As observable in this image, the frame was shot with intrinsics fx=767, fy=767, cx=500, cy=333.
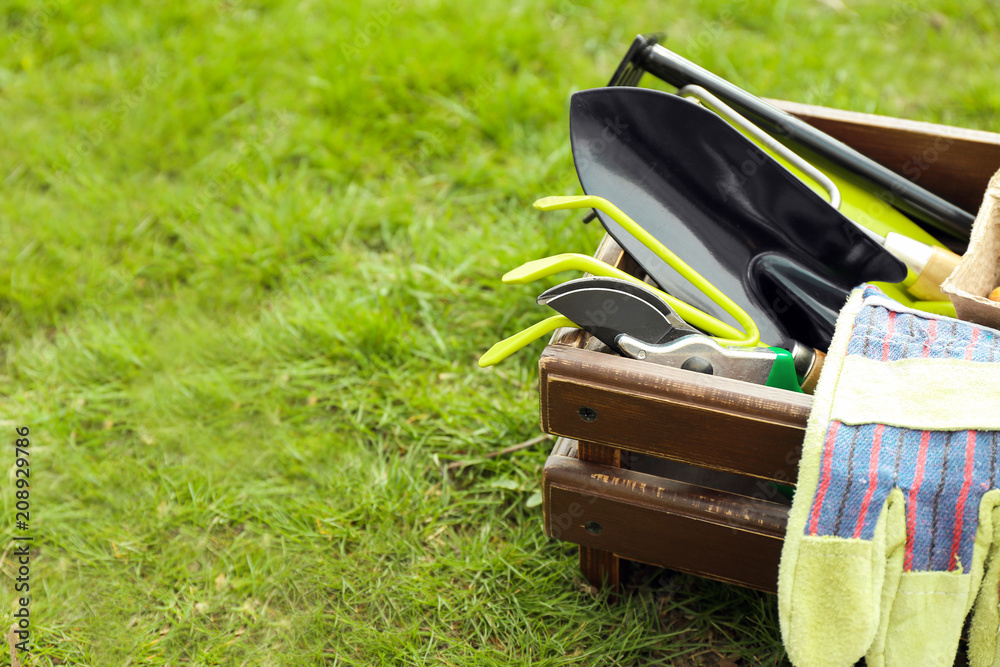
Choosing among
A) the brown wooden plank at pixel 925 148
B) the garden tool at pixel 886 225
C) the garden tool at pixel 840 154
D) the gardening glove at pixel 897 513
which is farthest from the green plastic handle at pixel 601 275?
the brown wooden plank at pixel 925 148

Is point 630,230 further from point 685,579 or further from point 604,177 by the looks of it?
point 685,579

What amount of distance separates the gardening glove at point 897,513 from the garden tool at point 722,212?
0.30 metres

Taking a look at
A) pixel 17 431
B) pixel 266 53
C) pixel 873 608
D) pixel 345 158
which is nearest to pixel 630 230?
pixel 873 608

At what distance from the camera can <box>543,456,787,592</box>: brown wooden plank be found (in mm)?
1165

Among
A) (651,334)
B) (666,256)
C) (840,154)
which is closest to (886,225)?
(840,154)

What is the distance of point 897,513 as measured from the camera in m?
0.94

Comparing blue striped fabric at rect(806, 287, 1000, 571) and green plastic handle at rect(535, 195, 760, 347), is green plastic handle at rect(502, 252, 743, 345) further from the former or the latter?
blue striped fabric at rect(806, 287, 1000, 571)

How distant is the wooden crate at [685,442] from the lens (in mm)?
1031

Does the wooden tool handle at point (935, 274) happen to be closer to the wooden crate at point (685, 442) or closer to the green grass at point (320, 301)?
the wooden crate at point (685, 442)

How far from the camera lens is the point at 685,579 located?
1.48 metres

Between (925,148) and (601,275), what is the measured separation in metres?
0.75

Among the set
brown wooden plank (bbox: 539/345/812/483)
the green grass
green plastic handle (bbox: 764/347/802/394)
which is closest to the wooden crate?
brown wooden plank (bbox: 539/345/812/483)

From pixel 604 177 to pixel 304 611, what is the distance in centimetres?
101

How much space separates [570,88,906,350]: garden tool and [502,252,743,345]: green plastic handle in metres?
0.09
